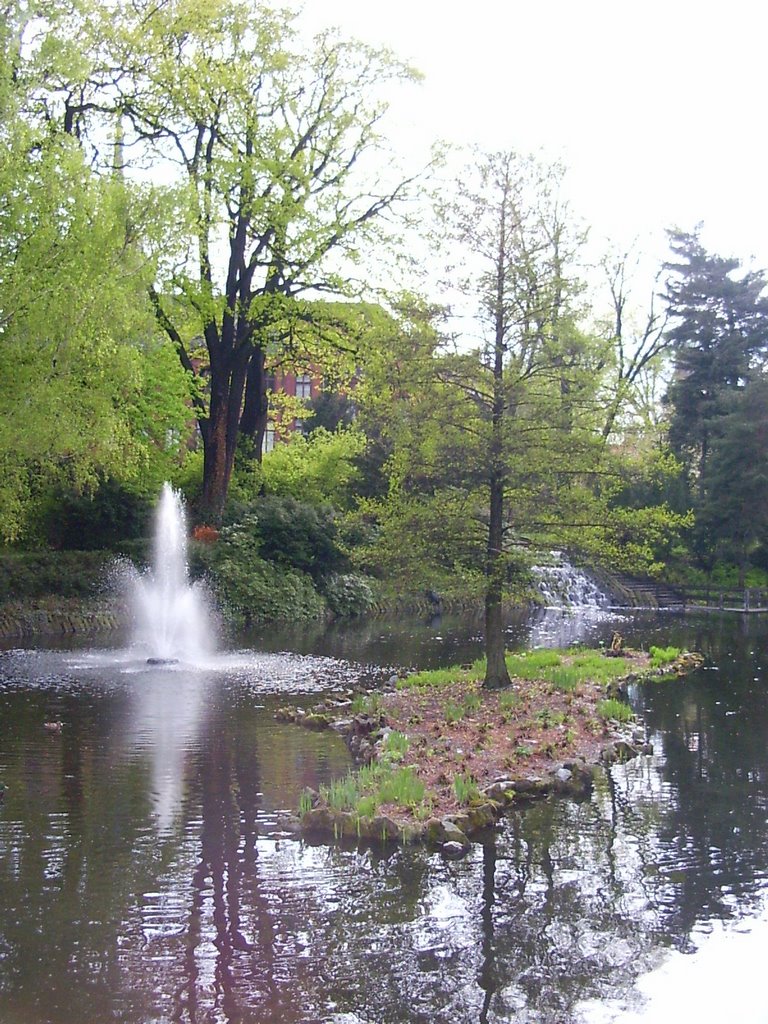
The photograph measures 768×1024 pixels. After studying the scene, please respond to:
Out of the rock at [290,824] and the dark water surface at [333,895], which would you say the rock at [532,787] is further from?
the rock at [290,824]

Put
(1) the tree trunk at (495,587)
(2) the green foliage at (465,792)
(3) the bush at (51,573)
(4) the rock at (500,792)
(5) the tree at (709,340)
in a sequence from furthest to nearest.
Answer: (5) the tree at (709,340) → (3) the bush at (51,573) → (1) the tree trunk at (495,587) → (4) the rock at (500,792) → (2) the green foliage at (465,792)

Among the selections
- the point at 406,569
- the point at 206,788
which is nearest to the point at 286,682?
the point at 406,569

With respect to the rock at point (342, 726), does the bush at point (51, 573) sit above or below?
above

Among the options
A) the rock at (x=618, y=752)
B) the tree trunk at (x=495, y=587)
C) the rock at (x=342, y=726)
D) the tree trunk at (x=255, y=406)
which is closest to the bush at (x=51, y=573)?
the tree trunk at (x=255, y=406)

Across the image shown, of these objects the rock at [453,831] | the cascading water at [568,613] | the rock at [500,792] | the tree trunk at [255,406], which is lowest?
the rock at [453,831]

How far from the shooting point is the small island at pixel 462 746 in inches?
361

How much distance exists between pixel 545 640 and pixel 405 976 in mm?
19756

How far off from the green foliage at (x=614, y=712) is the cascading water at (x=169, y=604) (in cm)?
860

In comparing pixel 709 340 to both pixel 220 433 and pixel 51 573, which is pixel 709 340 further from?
pixel 51 573

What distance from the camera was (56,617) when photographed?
24.4 meters

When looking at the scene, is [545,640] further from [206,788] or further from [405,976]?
[405,976]

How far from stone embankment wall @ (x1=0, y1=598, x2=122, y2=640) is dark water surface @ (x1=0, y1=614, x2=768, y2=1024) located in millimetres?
10477

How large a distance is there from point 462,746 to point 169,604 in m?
14.0

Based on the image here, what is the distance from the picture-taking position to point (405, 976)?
20.4 ft
